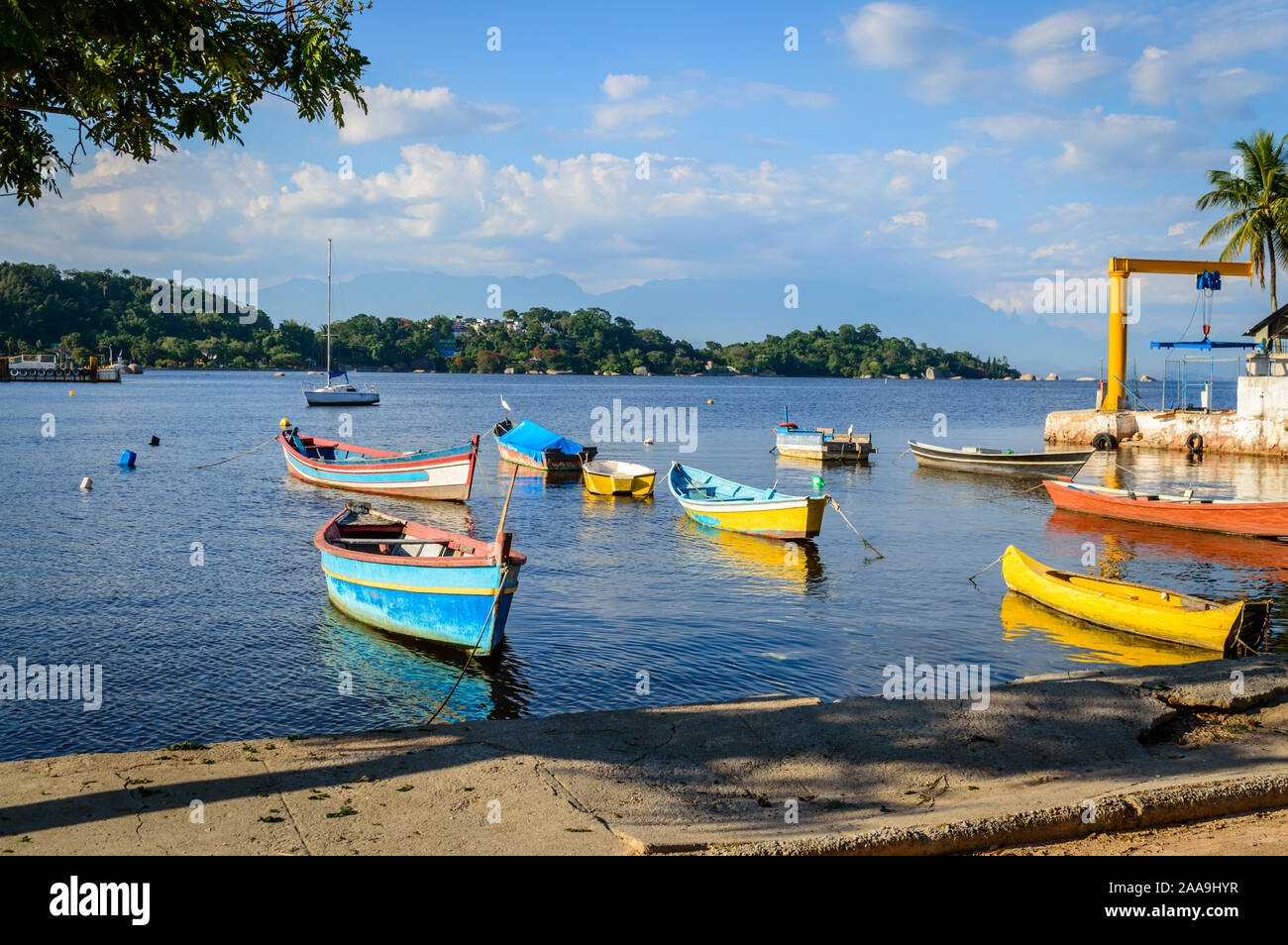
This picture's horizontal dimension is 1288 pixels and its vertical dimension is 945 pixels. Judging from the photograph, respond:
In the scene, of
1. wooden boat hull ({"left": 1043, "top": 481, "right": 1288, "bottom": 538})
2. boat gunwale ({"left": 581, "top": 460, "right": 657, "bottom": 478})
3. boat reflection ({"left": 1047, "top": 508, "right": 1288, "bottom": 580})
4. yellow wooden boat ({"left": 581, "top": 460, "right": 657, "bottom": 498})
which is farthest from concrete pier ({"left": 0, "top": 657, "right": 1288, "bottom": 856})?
boat gunwale ({"left": 581, "top": 460, "right": 657, "bottom": 478})

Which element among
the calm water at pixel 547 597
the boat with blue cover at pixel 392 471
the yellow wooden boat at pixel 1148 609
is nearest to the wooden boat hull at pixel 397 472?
the boat with blue cover at pixel 392 471

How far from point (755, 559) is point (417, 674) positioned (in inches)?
446

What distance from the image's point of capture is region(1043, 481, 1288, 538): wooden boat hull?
25094mm

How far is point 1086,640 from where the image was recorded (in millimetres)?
16203

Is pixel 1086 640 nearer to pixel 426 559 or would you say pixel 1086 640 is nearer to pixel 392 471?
pixel 426 559

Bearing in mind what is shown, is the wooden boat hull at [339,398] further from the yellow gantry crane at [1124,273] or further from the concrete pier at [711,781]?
the concrete pier at [711,781]

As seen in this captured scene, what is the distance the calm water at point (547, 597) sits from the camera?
13203 millimetres

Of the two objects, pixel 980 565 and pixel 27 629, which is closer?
pixel 27 629

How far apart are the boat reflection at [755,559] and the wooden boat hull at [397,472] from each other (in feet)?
27.8

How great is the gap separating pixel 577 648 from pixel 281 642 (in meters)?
4.93
